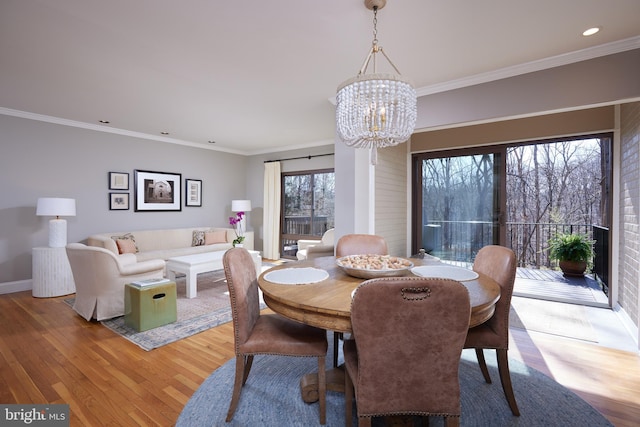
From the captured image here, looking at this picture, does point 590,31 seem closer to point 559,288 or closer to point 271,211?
point 559,288

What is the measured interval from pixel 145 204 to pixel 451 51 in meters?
5.44

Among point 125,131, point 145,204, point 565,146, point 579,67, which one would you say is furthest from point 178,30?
point 565,146

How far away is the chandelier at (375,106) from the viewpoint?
190 cm

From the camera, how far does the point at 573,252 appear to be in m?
4.77

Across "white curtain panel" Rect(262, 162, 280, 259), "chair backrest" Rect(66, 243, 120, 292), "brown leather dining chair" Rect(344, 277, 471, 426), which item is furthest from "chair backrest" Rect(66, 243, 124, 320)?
"white curtain panel" Rect(262, 162, 280, 259)

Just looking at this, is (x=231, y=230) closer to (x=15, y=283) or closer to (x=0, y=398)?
(x=15, y=283)

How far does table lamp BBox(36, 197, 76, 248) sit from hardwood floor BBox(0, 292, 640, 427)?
4.11 feet

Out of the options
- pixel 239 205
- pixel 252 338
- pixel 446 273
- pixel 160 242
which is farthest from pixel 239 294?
pixel 239 205

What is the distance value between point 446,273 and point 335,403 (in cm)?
106

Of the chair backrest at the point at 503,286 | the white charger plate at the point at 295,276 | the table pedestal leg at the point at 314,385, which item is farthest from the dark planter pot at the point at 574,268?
the white charger plate at the point at 295,276

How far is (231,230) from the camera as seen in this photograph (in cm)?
639

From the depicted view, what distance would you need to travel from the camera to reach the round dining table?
1.31 metres

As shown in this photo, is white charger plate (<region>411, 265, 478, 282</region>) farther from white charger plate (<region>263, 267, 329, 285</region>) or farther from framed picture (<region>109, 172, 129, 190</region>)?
framed picture (<region>109, 172, 129, 190</region>)

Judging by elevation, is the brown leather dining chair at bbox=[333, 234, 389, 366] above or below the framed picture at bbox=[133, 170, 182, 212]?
below
